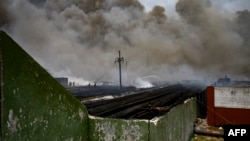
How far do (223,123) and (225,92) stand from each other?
8.34ft

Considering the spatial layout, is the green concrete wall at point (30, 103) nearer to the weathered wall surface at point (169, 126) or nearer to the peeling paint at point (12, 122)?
the peeling paint at point (12, 122)

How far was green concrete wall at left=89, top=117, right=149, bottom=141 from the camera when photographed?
450 centimetres

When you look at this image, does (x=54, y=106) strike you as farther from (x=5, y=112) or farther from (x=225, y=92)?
(x=225, y=92)

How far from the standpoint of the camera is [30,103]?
322 cm

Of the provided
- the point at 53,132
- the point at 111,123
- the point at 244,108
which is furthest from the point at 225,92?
the point at 53,132

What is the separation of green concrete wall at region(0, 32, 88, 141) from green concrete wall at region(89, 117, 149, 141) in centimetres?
50

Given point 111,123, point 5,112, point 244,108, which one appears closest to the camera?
point 5,112

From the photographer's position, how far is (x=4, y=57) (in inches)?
114

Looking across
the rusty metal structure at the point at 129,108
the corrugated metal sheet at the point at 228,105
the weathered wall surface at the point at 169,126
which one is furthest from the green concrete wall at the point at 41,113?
the corrugated metal sheet at the point at 228,105

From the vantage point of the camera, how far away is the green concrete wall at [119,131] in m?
4.50

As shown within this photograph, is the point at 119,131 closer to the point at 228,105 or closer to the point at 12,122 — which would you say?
the point at 12,122

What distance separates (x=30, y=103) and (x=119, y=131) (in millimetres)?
1855

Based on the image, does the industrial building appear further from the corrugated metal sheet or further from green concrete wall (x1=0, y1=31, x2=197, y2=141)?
the corrugated metal sheet

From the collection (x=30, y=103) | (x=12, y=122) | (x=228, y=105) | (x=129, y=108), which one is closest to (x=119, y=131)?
(x=30, y=103)
